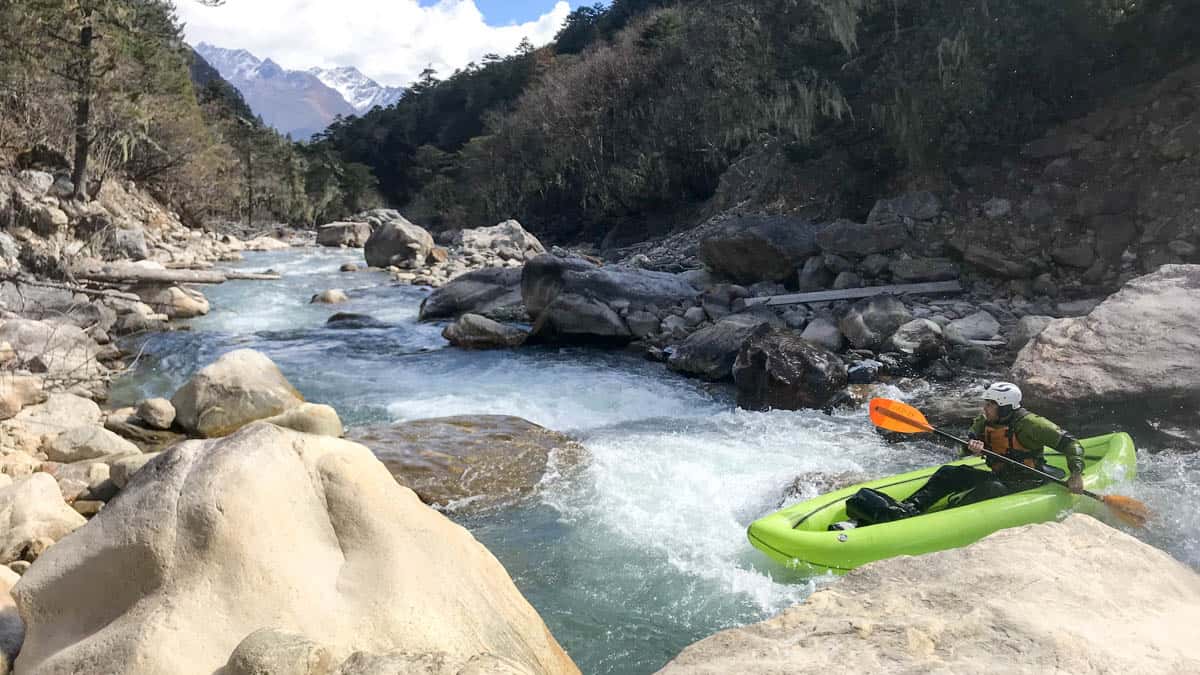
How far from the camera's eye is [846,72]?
14.7 meters

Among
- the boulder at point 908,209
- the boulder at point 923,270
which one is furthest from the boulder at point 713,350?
the boulder at point 908,209

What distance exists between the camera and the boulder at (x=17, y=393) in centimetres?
607

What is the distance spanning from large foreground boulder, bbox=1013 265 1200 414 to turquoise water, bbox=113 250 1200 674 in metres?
0.55

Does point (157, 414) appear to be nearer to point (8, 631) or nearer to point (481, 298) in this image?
point (8, 631)

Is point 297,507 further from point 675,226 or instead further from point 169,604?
point 675,226

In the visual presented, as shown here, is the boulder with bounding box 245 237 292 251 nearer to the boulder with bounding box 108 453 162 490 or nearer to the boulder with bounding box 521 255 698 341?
the boulder with bounding box 521 255 698 341

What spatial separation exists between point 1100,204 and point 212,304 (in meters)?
14.2

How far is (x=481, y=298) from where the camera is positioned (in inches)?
547

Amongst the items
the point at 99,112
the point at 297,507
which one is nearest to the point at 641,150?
the point at 99,112

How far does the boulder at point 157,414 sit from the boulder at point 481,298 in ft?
21.2

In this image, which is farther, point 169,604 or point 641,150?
point 641,150

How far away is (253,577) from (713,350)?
7.31 meters

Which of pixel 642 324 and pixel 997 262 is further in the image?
pixel 642 324

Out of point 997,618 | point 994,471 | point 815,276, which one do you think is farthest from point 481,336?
point 997,618
